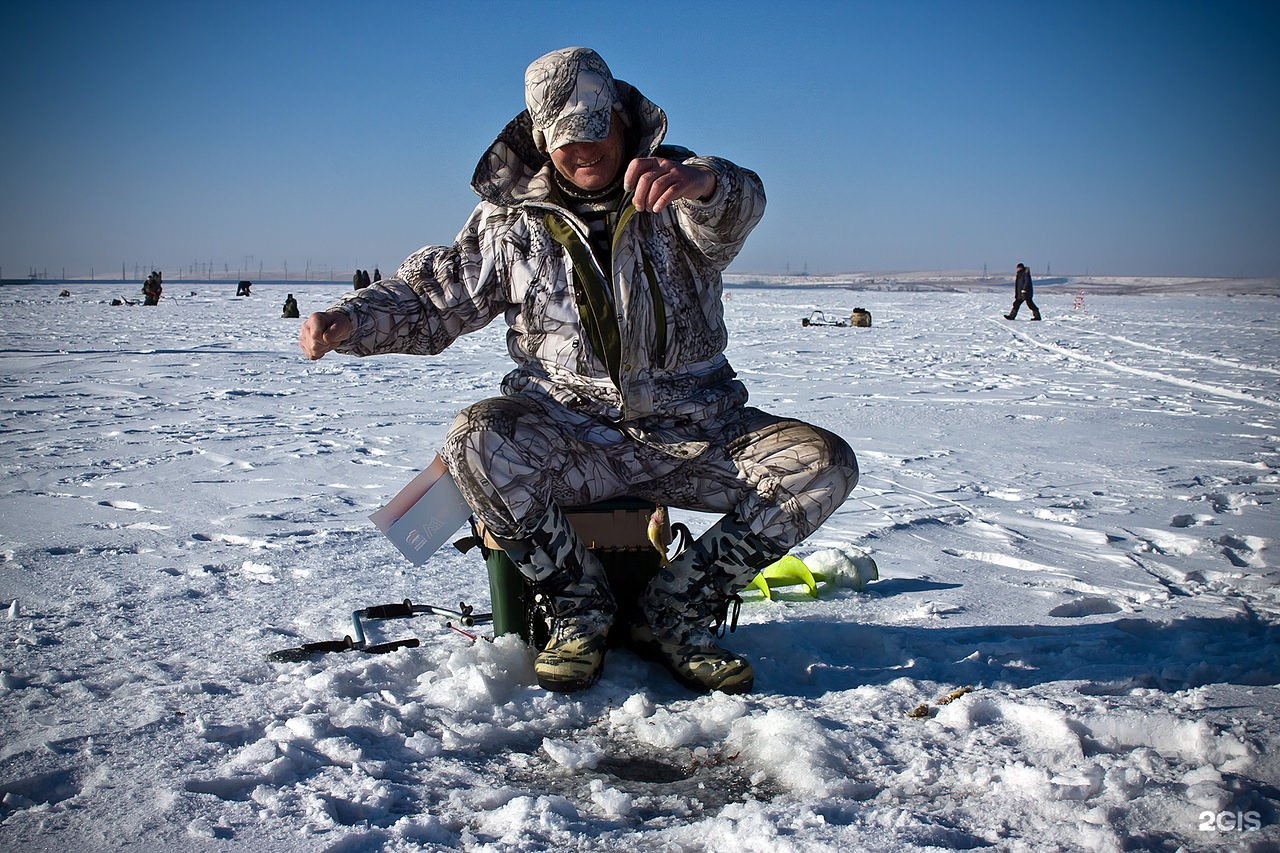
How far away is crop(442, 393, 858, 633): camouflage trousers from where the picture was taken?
234cm

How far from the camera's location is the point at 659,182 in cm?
216

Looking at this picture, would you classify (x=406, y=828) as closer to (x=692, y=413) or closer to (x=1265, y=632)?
(x=692, y=413)

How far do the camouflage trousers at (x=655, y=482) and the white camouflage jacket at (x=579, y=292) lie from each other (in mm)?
72

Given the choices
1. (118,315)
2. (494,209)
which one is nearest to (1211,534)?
(494,209)

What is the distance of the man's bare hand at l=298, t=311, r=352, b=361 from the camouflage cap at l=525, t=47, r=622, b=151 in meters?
0.68

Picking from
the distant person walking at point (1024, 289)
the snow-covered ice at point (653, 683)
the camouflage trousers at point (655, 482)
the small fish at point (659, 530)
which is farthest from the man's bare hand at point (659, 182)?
the distant person walking at point (1024, 289)

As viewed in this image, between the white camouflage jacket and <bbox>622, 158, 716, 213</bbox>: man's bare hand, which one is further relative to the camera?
the white camouflage jacket

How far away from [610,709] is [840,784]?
634 millimetres

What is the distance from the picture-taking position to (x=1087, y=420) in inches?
287

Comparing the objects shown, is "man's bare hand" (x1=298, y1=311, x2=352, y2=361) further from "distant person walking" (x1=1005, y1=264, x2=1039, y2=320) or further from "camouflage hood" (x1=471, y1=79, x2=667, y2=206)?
"distant person walking" (x1=1005, y1=264, x2=1039, y2=320)

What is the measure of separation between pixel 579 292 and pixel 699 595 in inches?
32.8

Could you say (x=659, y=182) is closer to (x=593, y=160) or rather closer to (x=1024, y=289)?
(x=593, y=160)

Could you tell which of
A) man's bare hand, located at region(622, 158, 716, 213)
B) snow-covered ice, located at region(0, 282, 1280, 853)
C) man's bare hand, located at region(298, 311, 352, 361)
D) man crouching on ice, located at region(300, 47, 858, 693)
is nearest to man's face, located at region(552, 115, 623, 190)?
man crouching on ice, located at region(300, 47, 858, 693)

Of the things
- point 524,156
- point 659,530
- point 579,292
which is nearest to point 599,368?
point 579,292
